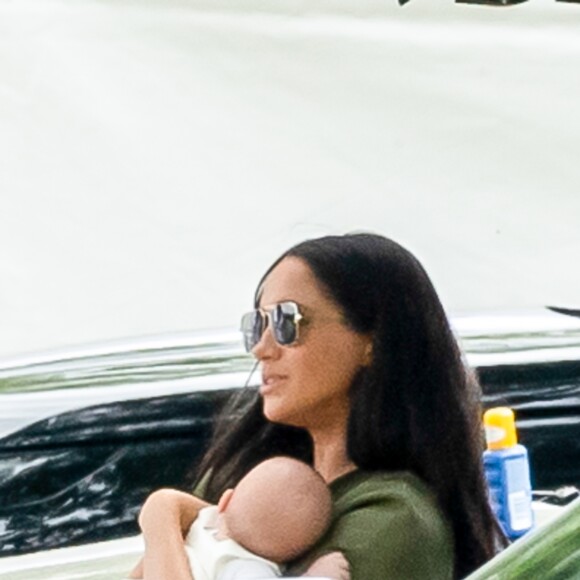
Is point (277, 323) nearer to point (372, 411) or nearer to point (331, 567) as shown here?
point (372, 411)

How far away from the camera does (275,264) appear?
1373mm

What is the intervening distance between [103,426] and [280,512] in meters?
0.29

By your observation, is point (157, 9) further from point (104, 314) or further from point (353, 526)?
point (353, 526)

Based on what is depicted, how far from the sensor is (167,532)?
1.28m

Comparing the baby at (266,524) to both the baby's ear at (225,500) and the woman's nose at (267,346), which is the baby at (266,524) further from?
the woman's nose at (267,346)

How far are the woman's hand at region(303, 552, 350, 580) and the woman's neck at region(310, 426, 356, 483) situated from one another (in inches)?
2.8

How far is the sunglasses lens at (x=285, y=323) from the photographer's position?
4.25ft

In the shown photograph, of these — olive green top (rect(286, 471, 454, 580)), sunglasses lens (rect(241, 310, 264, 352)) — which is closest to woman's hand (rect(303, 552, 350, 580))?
olive green top (rect(286, 471, 454, 580))

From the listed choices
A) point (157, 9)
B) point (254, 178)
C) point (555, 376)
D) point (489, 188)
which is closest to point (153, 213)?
point (254, 178)

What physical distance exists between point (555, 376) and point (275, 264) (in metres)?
0.34

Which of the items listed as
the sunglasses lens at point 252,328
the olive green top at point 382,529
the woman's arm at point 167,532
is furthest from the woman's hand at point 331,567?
the sunglasses lens at point 252,328

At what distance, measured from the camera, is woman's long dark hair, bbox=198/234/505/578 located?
1276mm

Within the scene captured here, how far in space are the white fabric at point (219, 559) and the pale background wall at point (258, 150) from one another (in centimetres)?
26

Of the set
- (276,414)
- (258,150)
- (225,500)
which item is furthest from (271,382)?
(258,150)
